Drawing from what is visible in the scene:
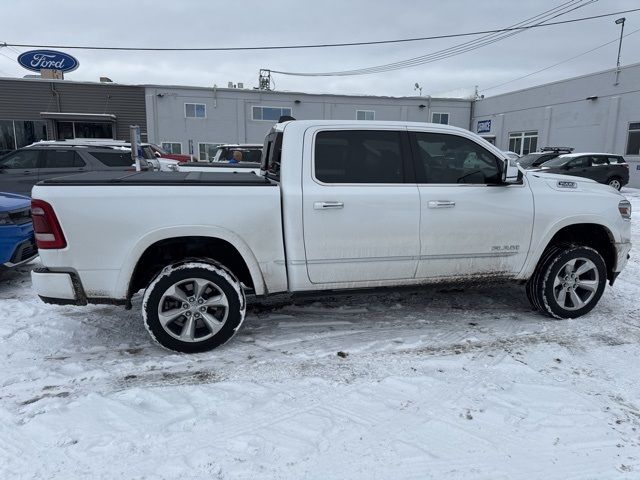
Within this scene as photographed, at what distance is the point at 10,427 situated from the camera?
285 centimetres

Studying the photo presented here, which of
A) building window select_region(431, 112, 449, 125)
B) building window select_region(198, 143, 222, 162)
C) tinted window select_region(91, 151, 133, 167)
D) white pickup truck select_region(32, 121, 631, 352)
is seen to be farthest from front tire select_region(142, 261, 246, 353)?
building window select_region(431, 112, 449, 125)

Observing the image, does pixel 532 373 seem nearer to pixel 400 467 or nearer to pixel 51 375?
pixel 400 467

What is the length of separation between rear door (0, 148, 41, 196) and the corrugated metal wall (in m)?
16.8

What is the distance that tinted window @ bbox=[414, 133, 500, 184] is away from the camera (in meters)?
4.21

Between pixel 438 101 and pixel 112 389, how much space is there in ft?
98.8

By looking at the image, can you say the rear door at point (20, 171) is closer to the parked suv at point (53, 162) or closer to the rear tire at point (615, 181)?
the parked suv at point (53, 162)

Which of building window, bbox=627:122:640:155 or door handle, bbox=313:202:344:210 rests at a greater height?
building window, bbox=627:122:640:155

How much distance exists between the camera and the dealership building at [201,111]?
2550 centimetres

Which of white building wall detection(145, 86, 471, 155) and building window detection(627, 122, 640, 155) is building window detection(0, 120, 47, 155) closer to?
white building wall detection(145, 86, 471, 155)

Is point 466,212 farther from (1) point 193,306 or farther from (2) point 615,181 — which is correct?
(2) point 615,181

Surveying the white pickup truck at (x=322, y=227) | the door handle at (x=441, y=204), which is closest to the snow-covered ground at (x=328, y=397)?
the white pickup truck at (x=322, y=227)

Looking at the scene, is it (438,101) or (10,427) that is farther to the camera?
(438,101)

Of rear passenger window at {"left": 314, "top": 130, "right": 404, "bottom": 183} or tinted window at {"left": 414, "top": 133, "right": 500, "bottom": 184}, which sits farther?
tinted window at {"left": 414, "top": 133, "right": 500, "bottom": 184}

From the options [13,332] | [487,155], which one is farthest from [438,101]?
[13,332]
